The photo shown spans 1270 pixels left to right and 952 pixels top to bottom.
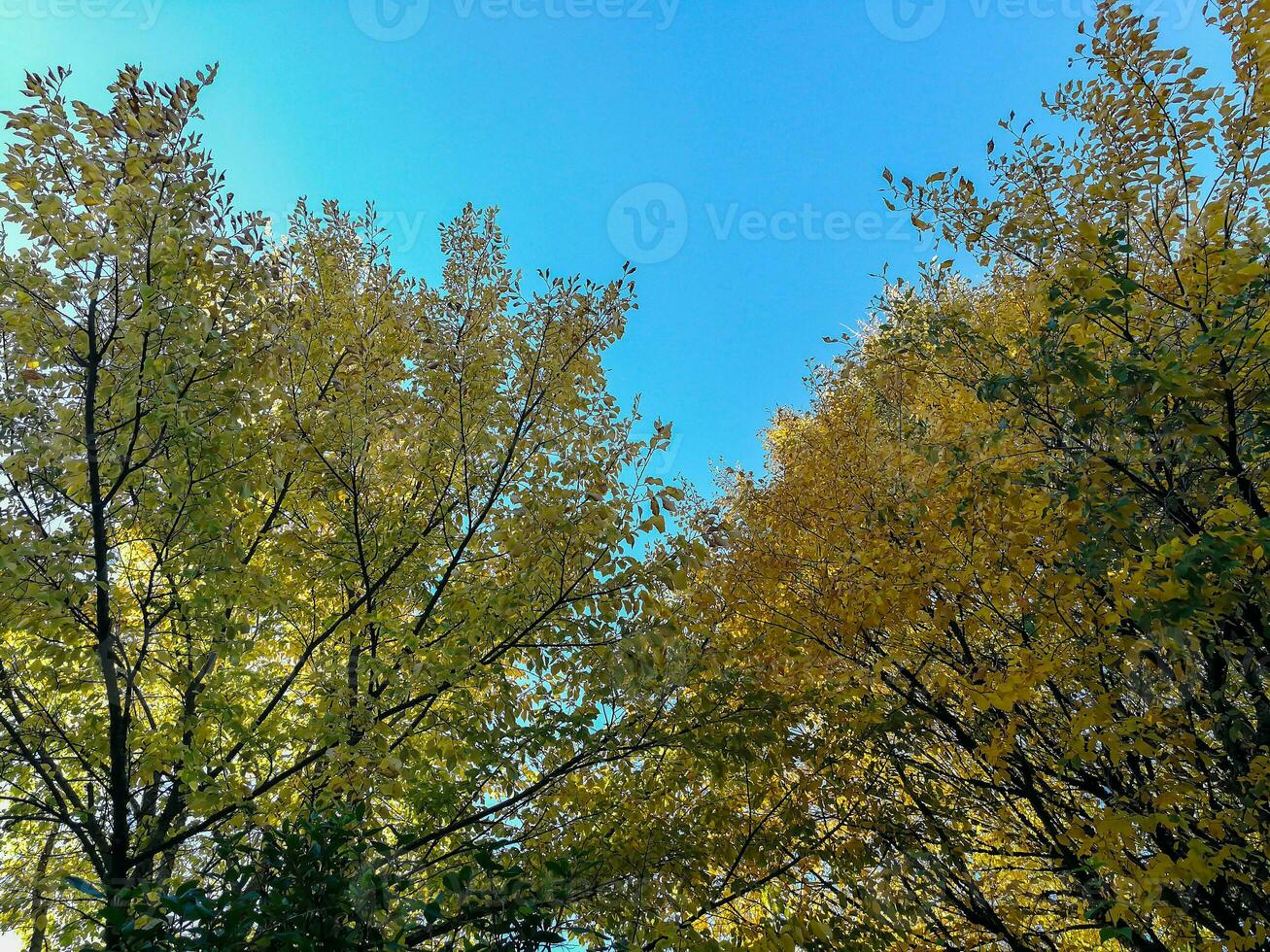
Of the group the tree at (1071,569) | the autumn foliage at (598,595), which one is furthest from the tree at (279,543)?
the tree at (1071,569)

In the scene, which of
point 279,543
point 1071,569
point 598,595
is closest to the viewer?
point 1071,569

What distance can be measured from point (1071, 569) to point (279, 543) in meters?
5.41

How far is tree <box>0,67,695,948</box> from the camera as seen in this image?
3.61m

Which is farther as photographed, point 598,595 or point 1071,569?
point 598,595

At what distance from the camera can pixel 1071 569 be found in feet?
11.7

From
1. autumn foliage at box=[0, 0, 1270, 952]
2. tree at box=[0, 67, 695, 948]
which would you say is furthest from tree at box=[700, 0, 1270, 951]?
tree at box=[0, 67, 695, 948]

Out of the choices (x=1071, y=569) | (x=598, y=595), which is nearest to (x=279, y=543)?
(x=598, y=595)

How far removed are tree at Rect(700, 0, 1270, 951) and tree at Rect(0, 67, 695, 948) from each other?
1.33m

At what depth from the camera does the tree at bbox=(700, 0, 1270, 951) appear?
10.5ft

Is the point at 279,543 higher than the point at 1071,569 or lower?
higher

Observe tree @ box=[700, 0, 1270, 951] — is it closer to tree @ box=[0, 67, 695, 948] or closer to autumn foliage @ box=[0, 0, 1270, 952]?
autumn foliage @ box=[0, 0, 1270, 952]

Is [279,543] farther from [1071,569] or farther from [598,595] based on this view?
[1071,569]

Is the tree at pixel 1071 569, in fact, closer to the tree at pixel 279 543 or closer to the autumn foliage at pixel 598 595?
the autumn foliage at pixel 598 595

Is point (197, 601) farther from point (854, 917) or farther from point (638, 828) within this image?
point (854, 917)
